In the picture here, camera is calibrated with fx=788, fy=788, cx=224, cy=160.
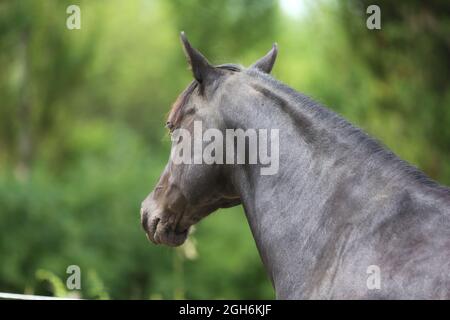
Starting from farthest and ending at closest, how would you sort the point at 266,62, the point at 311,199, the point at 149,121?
the point at 149,121 → the point at 266,62 → the point at 311,199

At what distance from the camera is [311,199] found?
403 centimetres

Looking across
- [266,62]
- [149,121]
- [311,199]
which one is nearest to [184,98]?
[266,62]

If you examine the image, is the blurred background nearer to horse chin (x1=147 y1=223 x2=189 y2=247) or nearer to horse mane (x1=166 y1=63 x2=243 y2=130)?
horse chin (x1=147 y1=223 x2=189 y2=247)

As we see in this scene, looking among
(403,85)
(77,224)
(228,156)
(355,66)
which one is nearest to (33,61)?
(77,224)

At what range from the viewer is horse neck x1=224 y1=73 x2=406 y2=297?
396 centimetres

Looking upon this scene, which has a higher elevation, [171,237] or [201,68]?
[201,68]

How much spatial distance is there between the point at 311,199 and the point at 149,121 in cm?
1468

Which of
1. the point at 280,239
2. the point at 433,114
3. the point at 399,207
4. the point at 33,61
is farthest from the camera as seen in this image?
the point at 33,61

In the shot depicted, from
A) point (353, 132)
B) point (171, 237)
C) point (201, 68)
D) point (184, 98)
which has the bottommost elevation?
point (171, 237)

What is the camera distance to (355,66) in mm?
14984

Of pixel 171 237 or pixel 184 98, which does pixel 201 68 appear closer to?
pixel 184 98

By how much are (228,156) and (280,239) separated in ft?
1.82

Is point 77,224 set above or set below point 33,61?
below
